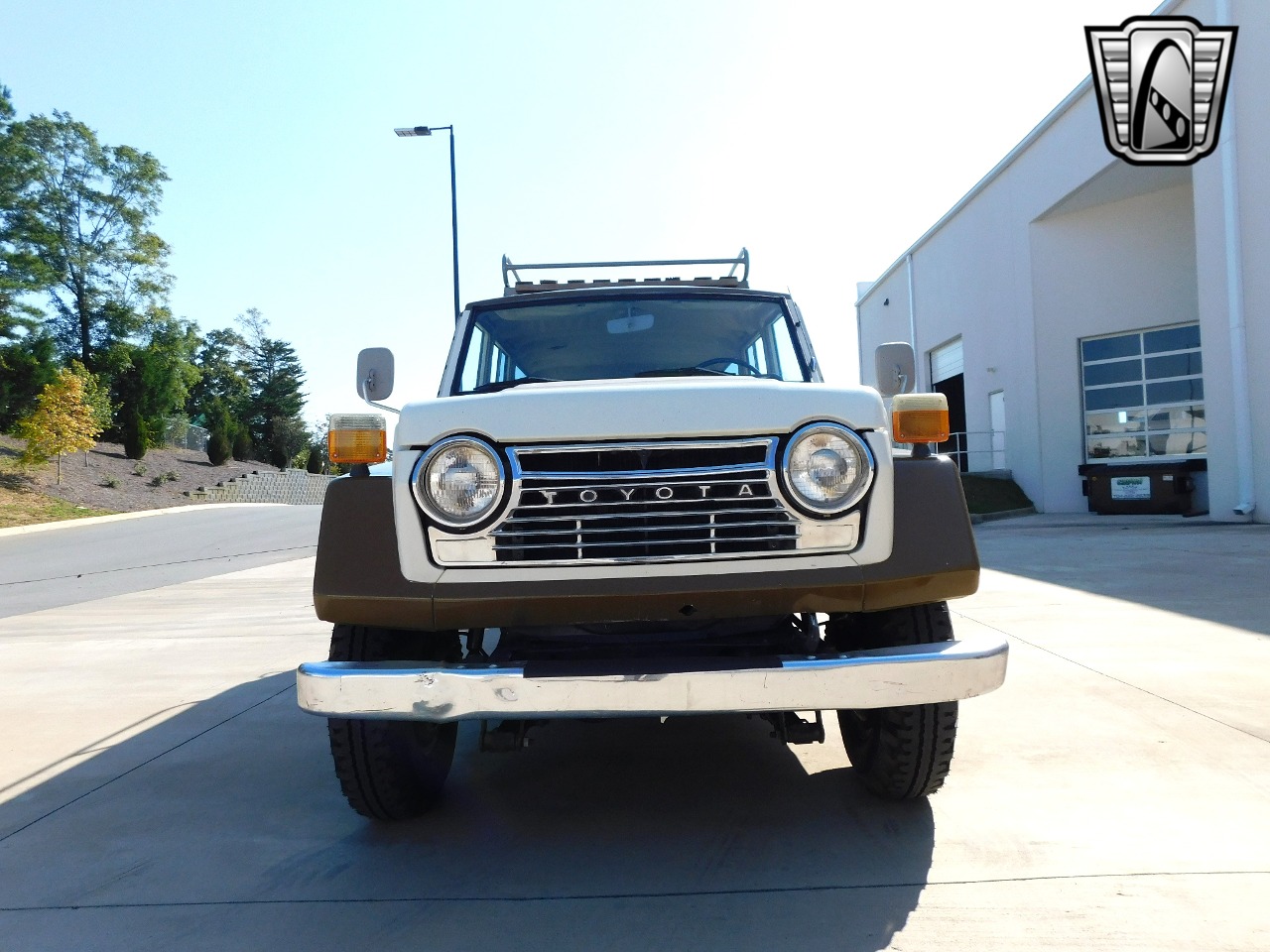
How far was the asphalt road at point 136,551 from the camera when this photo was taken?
1157cm

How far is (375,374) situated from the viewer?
405 centimetres

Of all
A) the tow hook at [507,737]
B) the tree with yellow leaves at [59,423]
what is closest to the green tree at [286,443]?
the tree with yellow leaves at [59,423]

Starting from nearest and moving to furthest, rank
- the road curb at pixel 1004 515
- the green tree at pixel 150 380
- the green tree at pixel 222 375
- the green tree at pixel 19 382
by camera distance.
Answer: the road curb at pixel 1004 515
the green tree at pixel 19 382
the green tree at pixel 150 380
the green tree at pixel 222 375

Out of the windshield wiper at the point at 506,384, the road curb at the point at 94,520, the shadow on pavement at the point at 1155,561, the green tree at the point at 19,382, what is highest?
the green tree at the point at 19,382

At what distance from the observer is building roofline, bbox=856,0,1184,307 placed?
654 inches

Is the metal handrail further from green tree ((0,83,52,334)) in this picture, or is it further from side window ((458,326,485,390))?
green tree ((0,83,52,334))

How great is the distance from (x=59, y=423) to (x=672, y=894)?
30.9 metres

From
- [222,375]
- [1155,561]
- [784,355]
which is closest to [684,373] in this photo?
[784,355]

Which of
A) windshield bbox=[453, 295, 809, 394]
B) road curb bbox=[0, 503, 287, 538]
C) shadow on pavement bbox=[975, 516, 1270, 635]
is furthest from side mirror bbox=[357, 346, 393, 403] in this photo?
road curb bbox=[0, 503, 287, 538]

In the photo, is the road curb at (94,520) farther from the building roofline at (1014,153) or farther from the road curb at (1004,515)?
the building roofline at (1014,153)

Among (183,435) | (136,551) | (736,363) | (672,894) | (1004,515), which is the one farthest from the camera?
(183,435)

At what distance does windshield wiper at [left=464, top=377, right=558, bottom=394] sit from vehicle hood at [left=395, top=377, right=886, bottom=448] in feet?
3.52

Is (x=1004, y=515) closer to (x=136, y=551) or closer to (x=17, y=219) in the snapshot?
(x=136, y=551)

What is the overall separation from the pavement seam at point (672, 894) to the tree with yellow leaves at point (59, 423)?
29899mm
